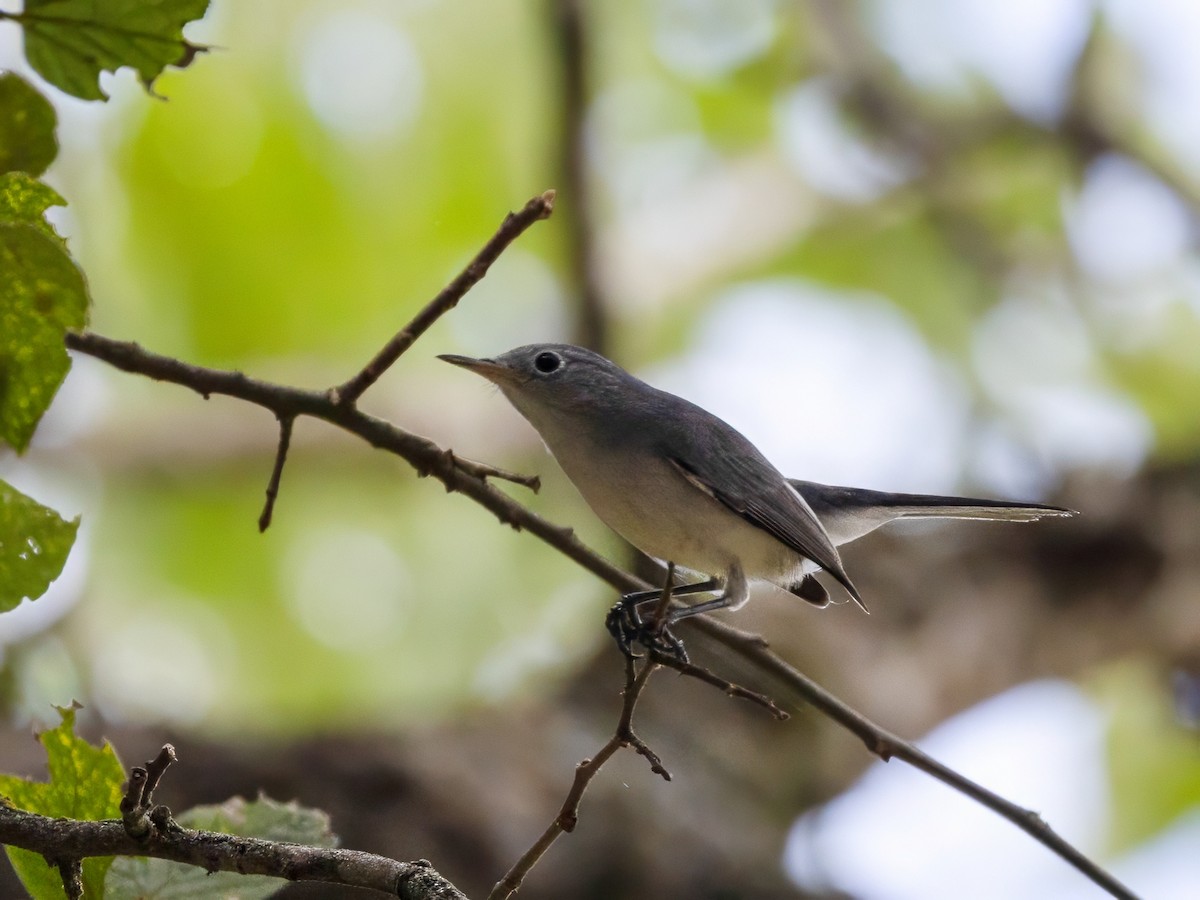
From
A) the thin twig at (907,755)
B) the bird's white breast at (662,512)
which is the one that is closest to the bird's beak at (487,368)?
the bird's white breast at (662,512)

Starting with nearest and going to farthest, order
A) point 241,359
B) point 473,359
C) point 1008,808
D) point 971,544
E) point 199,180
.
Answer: point 1008,808
point 473,359
point 971,544
point 199,180
point 241,359

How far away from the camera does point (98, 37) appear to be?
1559 millimetres

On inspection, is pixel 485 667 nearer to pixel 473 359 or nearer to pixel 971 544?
pixel 971 544

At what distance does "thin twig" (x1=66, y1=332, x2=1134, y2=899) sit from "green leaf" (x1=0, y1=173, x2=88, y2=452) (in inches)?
26.6

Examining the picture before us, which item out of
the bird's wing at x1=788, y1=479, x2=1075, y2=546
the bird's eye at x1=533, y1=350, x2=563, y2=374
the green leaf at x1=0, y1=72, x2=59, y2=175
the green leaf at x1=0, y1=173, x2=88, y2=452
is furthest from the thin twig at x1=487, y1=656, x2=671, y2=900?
the bird's wing at x1=788, y1=479, x2=1075, y2=546

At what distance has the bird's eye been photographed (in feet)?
12.2

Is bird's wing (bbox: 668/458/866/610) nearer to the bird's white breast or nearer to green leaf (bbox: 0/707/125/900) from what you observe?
the bird's white breast

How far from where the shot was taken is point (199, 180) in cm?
754

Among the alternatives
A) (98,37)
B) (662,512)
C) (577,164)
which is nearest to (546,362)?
(662,512)

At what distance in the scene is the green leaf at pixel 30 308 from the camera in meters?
1.39

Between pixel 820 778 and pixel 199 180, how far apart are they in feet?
17.0

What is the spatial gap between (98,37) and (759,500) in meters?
2.41

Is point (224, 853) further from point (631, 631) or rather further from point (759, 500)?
point (759, 500)

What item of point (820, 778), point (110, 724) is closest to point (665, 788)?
point (820, 778)
